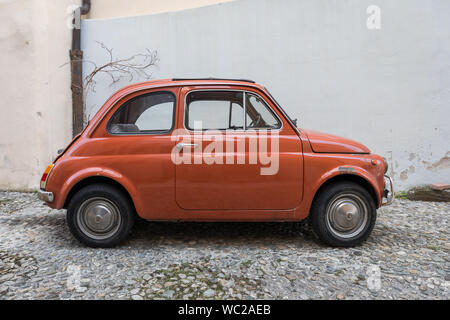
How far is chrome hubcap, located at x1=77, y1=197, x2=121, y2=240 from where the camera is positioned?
3.13 meters

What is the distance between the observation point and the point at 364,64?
202 inches

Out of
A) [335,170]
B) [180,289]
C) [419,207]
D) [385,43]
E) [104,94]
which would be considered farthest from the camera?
[104,94]

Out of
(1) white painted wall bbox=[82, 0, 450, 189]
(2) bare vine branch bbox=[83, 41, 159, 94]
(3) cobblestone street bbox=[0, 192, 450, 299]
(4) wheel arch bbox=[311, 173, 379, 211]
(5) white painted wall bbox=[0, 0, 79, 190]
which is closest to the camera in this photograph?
(3) cobblestone street bbox=[0, 192, 450, 299]

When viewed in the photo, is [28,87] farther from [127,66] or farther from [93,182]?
[93,182]

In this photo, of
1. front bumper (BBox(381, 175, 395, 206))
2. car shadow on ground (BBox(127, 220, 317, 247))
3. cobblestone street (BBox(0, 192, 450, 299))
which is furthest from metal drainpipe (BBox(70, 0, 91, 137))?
front bumper (BBox(381, 175, 395, 206))

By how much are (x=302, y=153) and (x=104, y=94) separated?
4.16 m

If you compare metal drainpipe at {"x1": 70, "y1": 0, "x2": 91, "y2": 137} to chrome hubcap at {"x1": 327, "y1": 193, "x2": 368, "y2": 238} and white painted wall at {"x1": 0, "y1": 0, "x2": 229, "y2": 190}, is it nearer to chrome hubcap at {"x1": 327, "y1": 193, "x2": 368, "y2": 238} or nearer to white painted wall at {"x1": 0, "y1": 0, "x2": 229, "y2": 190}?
white painted wall at {"x1": 0, "y1": 0, "x2": 229, "y2": 190}

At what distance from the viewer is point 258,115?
326 centimetres

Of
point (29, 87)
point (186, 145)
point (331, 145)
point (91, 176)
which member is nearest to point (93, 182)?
point (91, 176)

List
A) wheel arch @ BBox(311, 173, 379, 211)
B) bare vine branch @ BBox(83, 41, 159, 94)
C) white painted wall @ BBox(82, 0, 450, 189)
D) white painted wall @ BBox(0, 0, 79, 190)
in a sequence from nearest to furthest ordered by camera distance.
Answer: wheel arch @ BBox(311, 173, 379, 211) → white painted wall @ BBox(82, 0, 450, 189) → white painted wall @ BBox(0, 0, 79, 190) → bare vine branch @ BBox(83, 41, 159, 94)

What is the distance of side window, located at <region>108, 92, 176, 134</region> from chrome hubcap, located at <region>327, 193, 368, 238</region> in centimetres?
185

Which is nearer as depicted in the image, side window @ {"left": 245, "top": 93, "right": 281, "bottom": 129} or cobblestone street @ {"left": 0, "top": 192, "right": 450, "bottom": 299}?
cobblestone street @ {"left": 0, "top": 192, "right": 450, "bottom": 299}
